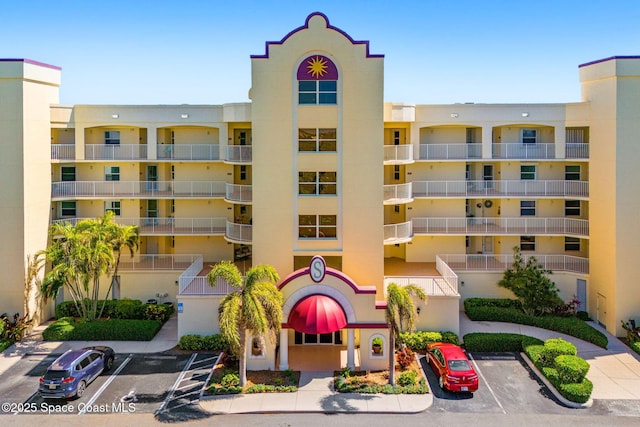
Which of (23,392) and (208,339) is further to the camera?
(208,339)

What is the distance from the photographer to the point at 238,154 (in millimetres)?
32781

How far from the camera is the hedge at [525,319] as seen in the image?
27883mm

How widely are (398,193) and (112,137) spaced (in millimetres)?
18891

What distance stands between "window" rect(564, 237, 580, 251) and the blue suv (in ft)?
91.1

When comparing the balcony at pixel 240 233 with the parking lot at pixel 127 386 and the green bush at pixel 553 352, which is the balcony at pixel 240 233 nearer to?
the parking lot at pixel 127 386

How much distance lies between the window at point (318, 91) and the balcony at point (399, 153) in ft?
19.0

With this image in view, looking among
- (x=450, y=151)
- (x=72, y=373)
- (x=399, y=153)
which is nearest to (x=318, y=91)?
(x=399, y=153)

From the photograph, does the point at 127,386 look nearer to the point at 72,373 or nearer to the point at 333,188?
the point at 72,373

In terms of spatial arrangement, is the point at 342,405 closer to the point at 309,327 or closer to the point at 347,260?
the point at 309,327

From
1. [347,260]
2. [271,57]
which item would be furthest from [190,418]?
[271,57]

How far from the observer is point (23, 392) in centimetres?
2258

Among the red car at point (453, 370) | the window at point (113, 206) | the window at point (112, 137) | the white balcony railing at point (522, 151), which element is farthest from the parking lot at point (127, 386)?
the white balcony railing at point (522, 151)

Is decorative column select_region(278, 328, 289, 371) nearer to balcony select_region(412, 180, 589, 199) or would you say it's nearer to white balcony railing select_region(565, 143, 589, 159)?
balcony select_region(412, 180, 589, 199)

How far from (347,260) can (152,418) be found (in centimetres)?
1203
